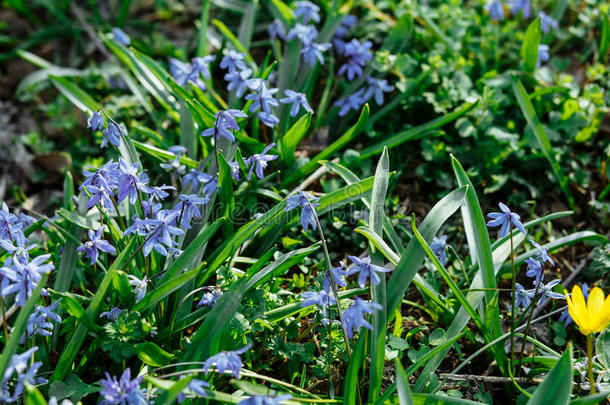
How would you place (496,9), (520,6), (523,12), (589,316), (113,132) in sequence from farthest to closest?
(523,12) → (520,6) → (496,9) → (113,132) → (589,316)

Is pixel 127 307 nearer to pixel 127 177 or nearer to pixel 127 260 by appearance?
pixel 127 260

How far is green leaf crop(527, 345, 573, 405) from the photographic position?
160 centimetres

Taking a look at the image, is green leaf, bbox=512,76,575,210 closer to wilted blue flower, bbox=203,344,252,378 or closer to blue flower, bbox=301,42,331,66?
blue flower, bbox=301,42,331,66

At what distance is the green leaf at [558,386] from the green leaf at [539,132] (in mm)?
1406

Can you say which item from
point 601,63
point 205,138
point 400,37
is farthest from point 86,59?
point 601,63

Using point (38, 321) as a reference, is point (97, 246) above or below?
above

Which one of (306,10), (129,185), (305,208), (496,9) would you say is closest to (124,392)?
(129,185)

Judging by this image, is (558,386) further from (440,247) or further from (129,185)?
(129,185)

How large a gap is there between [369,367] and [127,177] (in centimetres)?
115

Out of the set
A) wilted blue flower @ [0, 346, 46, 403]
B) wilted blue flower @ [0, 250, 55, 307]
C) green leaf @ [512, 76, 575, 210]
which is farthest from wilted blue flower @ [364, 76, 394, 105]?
wilted blue flower @ [0, 346, 46, 403]

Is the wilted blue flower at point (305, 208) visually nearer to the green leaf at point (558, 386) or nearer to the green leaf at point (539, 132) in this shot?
the green leaf at point (558, 386)

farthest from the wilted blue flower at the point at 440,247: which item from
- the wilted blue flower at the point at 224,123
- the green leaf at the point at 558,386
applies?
the wilted blue flower at the point at 224,123

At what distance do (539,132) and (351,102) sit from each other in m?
0.97

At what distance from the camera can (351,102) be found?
2953mm
